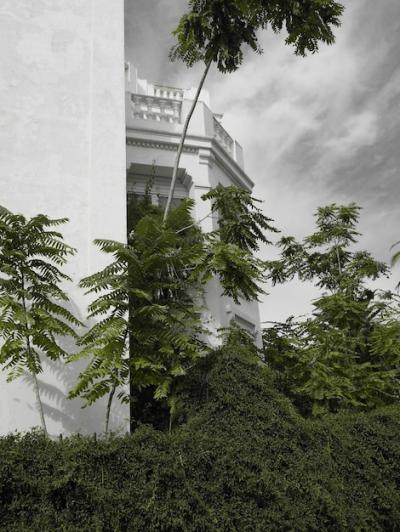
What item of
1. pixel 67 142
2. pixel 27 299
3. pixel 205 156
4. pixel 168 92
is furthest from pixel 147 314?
pixel 168 92

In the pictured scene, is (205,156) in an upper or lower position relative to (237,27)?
lower

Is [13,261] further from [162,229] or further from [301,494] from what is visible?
[301,494]

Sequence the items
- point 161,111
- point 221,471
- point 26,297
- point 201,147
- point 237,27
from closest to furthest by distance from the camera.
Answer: point 221,471
point 26,297
point 237,27
point 201,147
point 161,111

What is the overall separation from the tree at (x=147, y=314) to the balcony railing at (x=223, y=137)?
5.46 meters

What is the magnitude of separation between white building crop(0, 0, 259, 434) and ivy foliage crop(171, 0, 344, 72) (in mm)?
1498

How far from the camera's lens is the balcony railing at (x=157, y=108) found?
13.5m

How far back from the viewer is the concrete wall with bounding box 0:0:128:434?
950 centimetres

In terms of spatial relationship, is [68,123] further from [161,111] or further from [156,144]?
[161,111]

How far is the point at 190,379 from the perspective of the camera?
27.3 feet

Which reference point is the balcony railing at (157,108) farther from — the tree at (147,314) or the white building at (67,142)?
the tree at (147,314)

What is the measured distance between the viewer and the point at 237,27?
38.1 feet

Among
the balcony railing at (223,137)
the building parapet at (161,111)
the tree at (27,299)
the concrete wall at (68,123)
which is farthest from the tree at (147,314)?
the balcony railing at (223,137)

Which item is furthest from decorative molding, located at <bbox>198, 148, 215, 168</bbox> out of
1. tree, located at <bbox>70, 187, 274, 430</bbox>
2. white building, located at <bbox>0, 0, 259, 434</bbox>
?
tree, located at <bbox>70, 187, 274, 430</bbox>

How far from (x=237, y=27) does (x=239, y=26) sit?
65 millimetres
